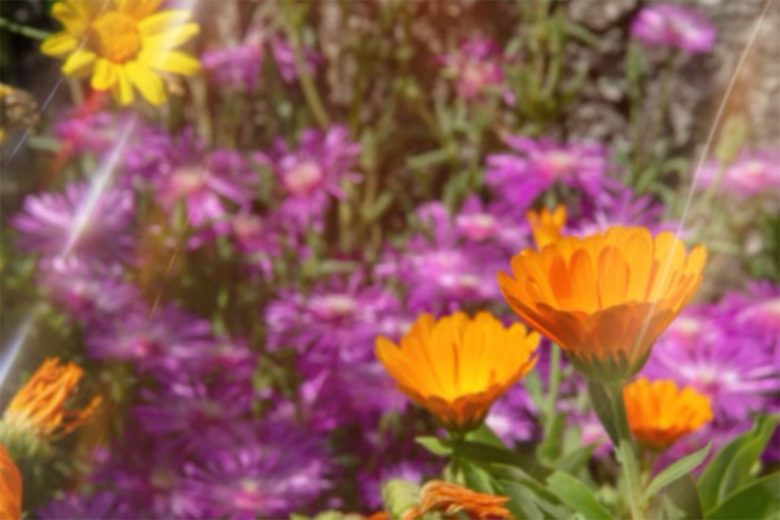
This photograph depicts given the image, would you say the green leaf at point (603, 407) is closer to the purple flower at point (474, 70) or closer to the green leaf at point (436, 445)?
the green leaf at point (436, 445)

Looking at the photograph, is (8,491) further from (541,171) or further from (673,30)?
(673,30)

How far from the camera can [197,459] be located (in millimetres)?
1063

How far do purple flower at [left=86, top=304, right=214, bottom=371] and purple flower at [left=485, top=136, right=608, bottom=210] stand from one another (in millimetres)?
310

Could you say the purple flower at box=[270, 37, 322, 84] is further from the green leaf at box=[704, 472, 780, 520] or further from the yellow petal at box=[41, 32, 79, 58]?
the green leaf at box=[704, 472, 780, 520]

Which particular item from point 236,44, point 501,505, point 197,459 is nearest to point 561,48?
point 236,44

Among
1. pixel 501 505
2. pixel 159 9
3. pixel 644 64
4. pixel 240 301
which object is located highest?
pixel 159 9

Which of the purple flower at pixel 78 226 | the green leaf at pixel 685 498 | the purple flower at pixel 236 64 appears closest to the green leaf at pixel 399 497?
the green leaf at pixel 685 498

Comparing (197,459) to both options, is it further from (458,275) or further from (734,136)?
(734,136)

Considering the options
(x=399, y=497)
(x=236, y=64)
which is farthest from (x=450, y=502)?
(x=236, y=64)

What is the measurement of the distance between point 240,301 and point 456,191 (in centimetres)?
24

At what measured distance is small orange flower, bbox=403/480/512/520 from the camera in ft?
1.68

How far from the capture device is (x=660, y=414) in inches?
27.8

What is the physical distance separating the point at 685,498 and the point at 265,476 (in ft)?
1.34

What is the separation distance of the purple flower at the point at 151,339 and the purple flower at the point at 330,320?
8cm
